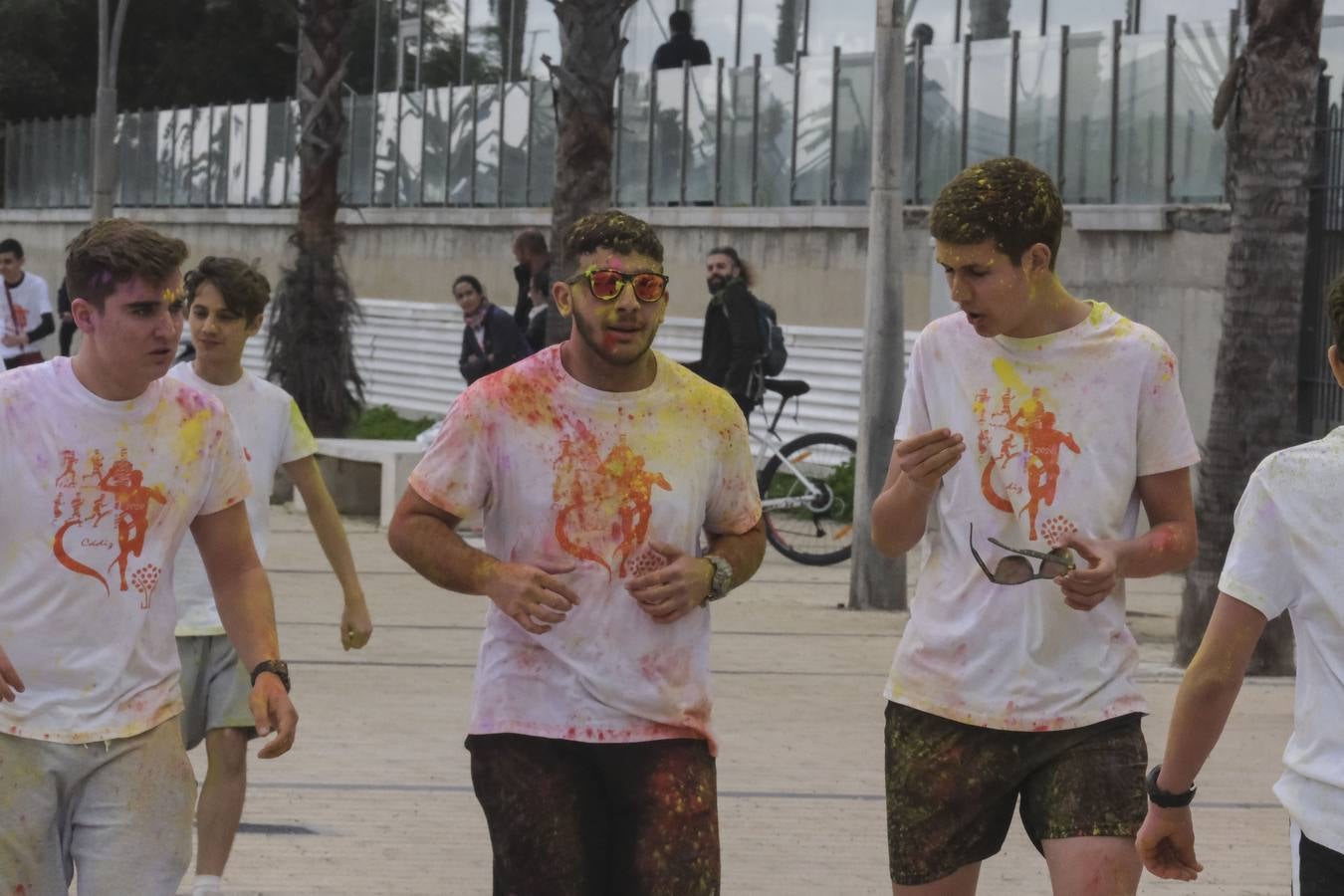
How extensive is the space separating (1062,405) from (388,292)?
2496cm

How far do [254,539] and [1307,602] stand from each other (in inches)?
135

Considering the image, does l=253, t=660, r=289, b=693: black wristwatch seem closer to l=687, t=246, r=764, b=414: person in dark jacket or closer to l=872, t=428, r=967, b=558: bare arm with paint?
l=872, t=428, r=967, b=558: bare arm with paint

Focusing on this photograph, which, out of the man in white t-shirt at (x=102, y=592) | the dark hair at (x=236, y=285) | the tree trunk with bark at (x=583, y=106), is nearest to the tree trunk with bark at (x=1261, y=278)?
the tree trunk with bark at (x=583, y=106)

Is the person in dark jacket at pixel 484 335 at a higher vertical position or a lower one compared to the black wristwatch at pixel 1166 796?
higher

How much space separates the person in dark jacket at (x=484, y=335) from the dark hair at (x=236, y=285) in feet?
32.3

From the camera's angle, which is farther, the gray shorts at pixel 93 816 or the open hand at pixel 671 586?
the open hand at pixel 671 586

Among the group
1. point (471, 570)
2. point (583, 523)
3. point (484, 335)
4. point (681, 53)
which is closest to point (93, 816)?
point (471, 570)

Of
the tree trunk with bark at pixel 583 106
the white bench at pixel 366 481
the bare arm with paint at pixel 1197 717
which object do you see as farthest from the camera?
the white bench at pixel 366 481

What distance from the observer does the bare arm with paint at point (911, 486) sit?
457 centimetres

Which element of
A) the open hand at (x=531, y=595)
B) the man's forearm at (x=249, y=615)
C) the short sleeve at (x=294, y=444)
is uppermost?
the short sleeve at (x=294, y=444)

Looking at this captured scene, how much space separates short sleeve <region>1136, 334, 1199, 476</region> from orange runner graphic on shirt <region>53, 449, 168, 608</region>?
1896 millimetres

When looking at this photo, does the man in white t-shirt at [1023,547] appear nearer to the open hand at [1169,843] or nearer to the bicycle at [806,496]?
the open hand at [1169,843]

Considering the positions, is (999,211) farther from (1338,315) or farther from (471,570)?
(471,570)

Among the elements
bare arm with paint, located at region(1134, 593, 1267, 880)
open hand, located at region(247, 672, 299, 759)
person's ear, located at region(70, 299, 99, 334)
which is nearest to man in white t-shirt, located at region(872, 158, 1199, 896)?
bare arm with paint, located at region(1134, 593, 1267, 880)
